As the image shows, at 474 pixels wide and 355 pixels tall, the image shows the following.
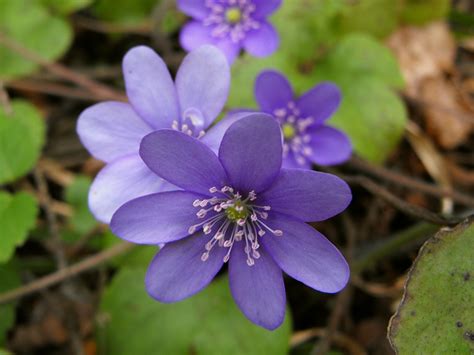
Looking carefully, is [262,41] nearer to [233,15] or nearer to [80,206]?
[233,15]

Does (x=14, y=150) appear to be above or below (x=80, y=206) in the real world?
above

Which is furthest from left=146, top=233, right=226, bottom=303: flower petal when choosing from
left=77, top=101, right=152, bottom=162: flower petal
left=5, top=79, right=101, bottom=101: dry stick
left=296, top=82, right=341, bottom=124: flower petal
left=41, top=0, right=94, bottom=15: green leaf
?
left=41, top=0, right=94, bottom=15: green leaf

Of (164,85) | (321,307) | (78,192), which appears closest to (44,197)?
(78,192)

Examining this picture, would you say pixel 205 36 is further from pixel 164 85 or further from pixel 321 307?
pixel 321 307

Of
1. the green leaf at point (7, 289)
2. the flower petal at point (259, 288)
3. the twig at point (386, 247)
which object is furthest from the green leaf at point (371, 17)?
the green leaf at point (7, 289)

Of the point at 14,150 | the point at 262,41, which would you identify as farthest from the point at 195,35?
the point at 14,150

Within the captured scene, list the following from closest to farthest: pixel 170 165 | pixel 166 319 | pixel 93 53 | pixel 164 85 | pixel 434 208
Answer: pixel 170 165 → pixel 164 85 → pixel 166 319 → pixel 434 208 → pixel 93 53

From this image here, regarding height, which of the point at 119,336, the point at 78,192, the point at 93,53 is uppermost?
the point at 93,53

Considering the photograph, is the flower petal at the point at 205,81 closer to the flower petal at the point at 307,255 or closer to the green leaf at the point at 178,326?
the flower petal at the point at 307,255
